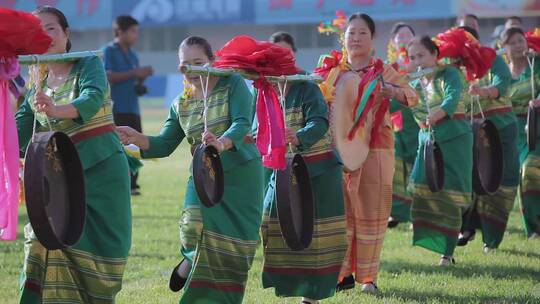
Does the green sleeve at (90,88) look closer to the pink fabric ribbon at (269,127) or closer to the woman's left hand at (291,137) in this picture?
the pink fabric ribbon at (269,127)

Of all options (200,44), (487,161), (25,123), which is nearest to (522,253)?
(487,161)

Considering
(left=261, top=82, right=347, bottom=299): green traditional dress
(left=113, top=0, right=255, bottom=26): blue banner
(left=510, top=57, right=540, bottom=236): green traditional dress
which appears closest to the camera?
(left=261, top=82, right=347, bottom=299): green traditional dress

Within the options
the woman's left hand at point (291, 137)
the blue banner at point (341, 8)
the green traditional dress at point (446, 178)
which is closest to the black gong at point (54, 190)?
the woman's left hand at point (291, 137)

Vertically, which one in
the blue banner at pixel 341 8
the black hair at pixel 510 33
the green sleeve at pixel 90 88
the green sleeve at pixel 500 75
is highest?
the green sleeve at pixel 90 88

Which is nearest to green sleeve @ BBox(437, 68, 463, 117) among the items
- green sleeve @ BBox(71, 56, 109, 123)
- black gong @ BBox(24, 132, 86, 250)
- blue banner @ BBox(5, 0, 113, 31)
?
green sleeve @ BBox(71, 56, 109, 123)

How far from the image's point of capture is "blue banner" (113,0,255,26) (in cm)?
4606

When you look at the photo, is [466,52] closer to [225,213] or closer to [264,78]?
[264,78]

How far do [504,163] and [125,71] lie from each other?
4615 millimetres

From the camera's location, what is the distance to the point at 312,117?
6.31 meters

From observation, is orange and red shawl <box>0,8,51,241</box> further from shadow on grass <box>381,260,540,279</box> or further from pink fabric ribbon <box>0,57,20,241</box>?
shadow on grass <box>381,260,540,279</box>

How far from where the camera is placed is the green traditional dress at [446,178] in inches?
336

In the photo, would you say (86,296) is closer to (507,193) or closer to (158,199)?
(507,193)

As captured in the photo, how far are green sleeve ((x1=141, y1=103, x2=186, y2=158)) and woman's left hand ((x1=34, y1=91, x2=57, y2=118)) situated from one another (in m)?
1.13

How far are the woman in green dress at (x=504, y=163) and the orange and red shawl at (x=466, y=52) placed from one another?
1.59ft
